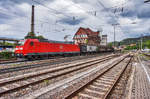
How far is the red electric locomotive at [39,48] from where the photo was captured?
15039 millimetres

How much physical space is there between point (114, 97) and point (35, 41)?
14.2 m

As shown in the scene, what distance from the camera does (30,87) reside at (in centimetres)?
584

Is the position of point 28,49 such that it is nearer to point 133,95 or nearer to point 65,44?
point 65,44

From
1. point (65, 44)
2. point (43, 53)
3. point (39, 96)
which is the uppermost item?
point (65, 44)

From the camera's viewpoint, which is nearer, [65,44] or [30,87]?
[30,87]

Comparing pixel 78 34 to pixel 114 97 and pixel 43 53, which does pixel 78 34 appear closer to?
pixel 43 53

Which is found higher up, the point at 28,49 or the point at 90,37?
the point at 90,37

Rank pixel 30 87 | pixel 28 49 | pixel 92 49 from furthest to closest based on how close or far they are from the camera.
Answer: pixel 92 49 < pixel 28 49 < pixel 30 87

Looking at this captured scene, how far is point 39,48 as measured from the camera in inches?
667

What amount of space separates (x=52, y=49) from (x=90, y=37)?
159 feet

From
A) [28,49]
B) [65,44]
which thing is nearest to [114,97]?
[28,49]

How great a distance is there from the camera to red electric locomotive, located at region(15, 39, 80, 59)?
49.3 ft

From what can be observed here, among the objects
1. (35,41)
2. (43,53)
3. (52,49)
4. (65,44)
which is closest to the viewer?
(35,41)

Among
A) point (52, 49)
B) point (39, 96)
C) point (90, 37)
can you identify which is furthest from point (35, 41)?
point (90, 37)
